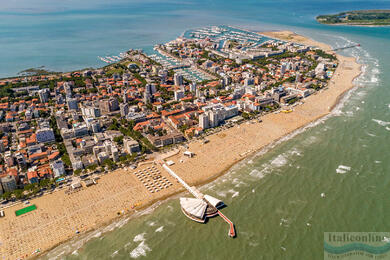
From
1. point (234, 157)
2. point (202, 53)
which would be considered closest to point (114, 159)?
point (234, 157)

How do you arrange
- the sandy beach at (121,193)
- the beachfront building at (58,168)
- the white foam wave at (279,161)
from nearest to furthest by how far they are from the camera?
the sandy beach at (121,193)
the beachfront building at (58,168)
the white foam wave at (279,161)

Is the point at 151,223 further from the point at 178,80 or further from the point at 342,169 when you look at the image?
the point at 178,80

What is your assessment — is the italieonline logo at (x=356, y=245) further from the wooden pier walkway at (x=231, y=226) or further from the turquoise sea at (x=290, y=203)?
the wooden pier walkway at (x=231, y=226)

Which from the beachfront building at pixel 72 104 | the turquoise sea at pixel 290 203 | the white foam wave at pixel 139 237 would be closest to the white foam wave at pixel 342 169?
the turquoise sea at pixel 290 203

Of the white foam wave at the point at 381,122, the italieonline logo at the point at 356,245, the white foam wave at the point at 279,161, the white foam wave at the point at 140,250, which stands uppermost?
the white foam wave at the point at 381,122

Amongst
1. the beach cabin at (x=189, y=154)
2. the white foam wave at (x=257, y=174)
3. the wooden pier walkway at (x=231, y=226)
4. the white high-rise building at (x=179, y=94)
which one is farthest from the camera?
the white high-rise building at (x=179, y=94)

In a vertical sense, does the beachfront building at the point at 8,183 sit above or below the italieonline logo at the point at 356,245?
above

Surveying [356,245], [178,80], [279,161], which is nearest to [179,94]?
[178,80]
